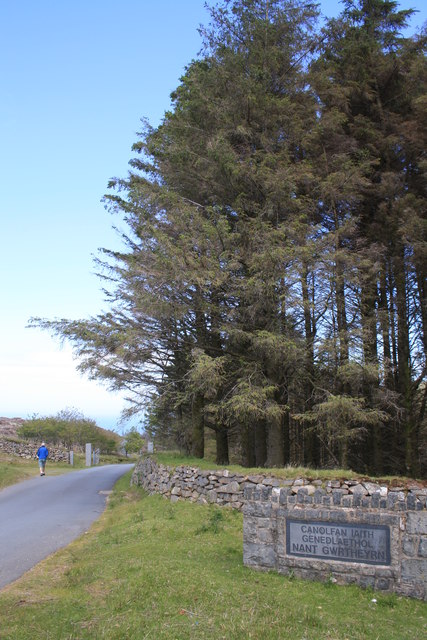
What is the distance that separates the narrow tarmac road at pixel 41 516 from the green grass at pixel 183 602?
59 centimetres

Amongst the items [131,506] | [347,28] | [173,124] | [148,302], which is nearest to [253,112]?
[173,124]

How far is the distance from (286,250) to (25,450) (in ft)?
83.0

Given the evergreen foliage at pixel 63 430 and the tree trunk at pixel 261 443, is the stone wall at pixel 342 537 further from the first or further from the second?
the evergreen foliage at pixel 63 430

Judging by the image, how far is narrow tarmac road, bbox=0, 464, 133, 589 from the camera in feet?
26.4

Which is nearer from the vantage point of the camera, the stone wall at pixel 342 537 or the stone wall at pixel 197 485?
the stone wall at pixel 342 537

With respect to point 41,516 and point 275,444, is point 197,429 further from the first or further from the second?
point 41,516

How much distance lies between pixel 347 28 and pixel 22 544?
18334 millimetres

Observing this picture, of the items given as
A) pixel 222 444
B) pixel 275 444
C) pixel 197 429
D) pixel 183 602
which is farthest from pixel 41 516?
pixel 183 602

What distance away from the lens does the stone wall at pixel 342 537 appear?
232 inches

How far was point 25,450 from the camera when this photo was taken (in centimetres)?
3086

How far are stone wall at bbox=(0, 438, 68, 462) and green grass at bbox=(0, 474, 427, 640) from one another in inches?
963

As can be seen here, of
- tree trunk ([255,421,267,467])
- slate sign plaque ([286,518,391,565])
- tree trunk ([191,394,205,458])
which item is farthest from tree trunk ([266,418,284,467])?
slate sign plaque ([286,518,391,565])

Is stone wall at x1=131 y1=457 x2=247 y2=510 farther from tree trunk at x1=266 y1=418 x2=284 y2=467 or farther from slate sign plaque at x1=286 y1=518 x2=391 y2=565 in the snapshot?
slate sign plaque at x1=286 y1=518 x2=391 y2=565

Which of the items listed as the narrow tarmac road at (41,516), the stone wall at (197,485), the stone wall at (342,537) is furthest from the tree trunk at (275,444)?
the stone wall at (342,537)
